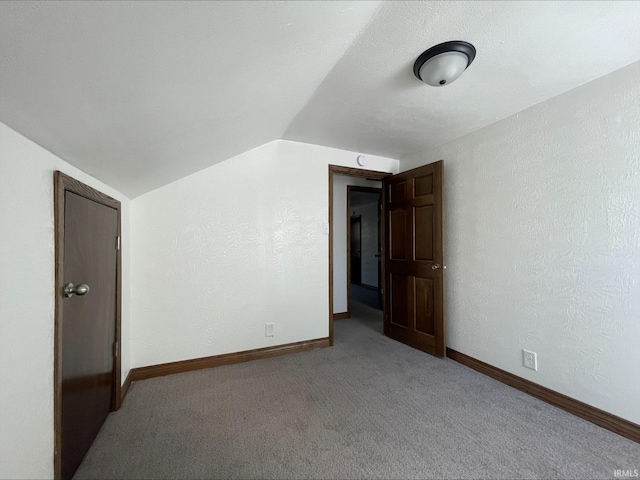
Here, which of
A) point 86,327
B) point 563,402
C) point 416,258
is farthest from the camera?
point 416,258

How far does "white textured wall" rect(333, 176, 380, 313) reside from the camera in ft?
13.6

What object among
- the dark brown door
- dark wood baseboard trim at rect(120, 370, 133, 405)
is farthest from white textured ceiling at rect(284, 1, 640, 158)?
the dark brown door

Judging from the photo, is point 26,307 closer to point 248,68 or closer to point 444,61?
point 248,68

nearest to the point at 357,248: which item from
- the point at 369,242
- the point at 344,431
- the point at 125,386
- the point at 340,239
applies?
the point at 369,242

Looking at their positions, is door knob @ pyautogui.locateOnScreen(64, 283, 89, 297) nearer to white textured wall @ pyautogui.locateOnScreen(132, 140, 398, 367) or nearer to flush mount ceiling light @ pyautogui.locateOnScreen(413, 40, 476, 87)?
white textured wall @ pyautogui.locateOnScreen(132, 140, 398, 367)

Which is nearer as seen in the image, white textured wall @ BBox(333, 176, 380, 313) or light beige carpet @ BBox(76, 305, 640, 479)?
light beige carpet @ BBox(76, 305, 640, 479)

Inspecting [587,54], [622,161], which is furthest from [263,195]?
[622,161]

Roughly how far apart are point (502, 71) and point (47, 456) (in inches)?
116

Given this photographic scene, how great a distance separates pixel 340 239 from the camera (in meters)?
4.30

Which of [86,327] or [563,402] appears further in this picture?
[563,402]

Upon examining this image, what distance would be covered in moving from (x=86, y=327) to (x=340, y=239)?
3377 mm

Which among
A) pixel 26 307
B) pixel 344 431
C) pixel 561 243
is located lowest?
pixel 344 431

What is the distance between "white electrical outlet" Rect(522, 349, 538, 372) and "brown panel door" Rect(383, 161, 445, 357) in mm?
658

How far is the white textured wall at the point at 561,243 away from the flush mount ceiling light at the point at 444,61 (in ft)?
3.32
